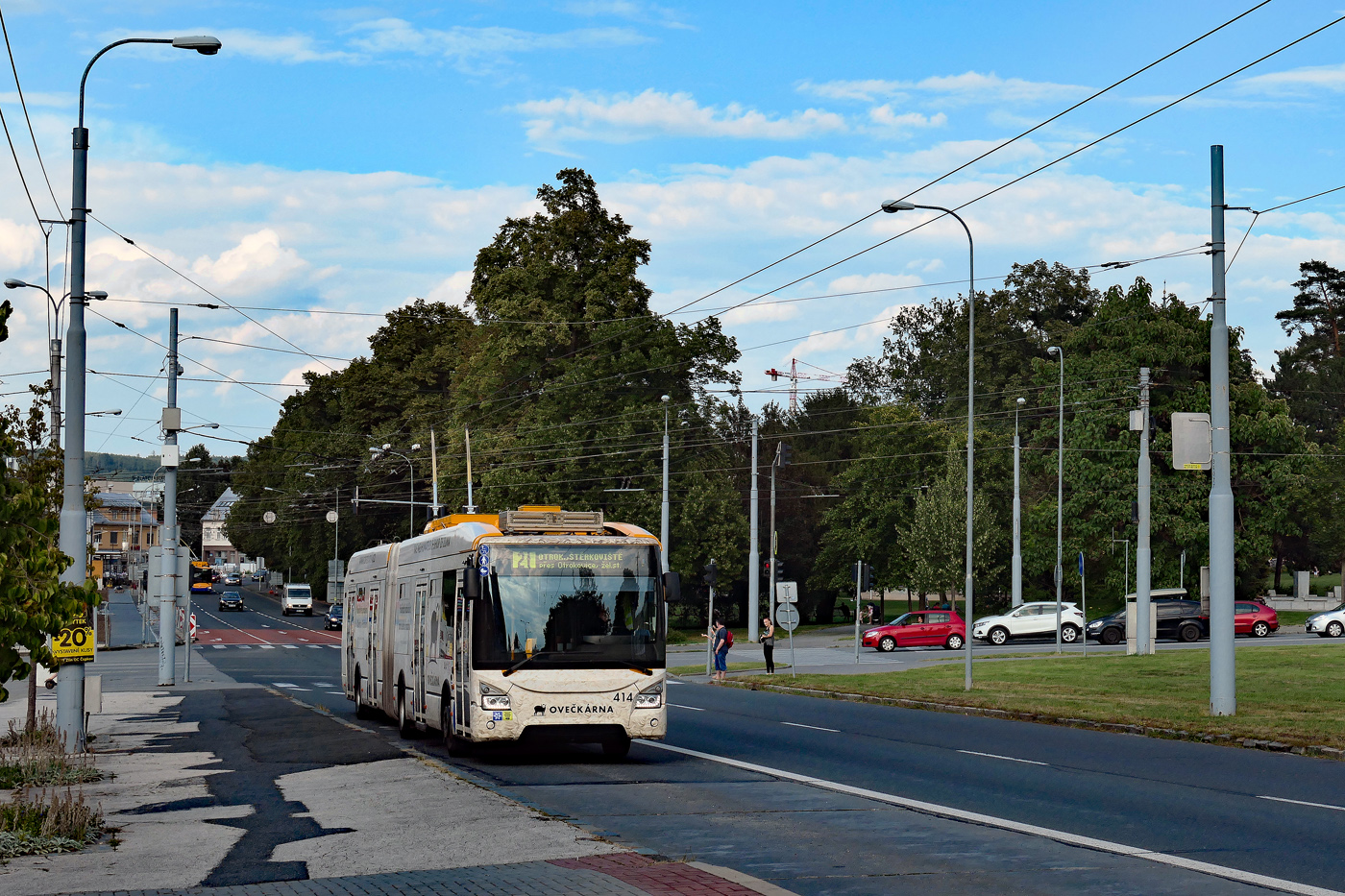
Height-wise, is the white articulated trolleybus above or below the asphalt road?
above

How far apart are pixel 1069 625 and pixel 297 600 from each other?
187 feet

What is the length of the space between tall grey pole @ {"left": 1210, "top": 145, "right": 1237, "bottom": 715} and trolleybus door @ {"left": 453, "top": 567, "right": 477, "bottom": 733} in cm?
1046

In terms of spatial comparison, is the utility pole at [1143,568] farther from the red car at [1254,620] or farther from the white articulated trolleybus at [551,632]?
the white articulated trolleybus at [551,632]

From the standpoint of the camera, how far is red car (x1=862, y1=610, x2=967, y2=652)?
53.0 metres

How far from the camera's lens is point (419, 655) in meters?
20.3

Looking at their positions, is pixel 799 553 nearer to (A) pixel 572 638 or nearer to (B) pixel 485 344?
(B) pixel 485 344

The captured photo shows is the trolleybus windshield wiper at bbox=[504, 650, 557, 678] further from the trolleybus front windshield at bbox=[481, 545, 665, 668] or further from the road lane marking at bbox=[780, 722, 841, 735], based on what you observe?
the road lane marking at bbox=[780, 722, 841, 735]

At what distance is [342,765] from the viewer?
16656mm

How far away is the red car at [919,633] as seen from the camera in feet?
174

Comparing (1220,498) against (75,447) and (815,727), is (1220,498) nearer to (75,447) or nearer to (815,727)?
(815,727)

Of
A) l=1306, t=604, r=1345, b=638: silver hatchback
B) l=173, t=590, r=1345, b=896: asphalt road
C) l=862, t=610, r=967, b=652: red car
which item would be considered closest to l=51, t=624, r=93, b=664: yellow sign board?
l=173, t=590, r=1345, b=896: asphalt road

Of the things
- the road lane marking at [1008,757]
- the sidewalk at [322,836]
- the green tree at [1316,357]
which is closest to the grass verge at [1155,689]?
the road lane marking at [1008,757]

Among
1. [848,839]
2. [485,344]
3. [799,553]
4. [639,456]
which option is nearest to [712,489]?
[639,456]

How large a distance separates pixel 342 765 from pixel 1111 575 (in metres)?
49.8
